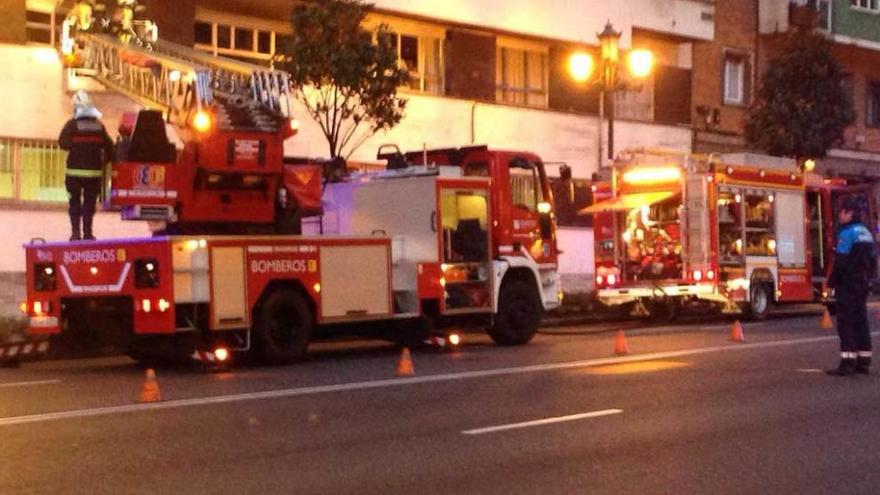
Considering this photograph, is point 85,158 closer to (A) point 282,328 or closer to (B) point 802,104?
(A) point 282,328

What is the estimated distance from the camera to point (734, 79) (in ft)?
123

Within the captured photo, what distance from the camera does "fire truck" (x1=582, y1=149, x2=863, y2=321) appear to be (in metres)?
24.7

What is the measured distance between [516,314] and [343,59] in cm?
498

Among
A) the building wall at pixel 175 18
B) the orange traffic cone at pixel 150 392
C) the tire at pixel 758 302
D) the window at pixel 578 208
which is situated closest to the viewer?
the orange traffic cone at pixel 150 392

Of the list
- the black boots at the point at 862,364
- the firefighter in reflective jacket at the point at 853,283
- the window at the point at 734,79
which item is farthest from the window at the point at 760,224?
the window at the point at 734,79

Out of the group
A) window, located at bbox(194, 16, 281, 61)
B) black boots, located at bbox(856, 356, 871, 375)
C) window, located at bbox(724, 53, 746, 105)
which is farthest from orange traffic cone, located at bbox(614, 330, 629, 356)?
window, located at bbox(724, 53, 746, 105)

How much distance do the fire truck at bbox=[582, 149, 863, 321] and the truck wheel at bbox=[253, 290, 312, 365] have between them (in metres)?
9.60

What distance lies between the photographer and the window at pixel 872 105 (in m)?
41.3

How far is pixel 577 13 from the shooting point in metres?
31.5

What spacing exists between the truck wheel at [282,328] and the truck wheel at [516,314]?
353 cm

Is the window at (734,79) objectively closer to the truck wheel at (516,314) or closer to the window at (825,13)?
the window at (825,13)

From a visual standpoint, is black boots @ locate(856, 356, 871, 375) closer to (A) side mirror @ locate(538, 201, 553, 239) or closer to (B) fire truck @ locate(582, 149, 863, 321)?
(A) side mirror @ locate(538, 201, 553, 239)

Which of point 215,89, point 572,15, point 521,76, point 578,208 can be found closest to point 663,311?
point 578,208

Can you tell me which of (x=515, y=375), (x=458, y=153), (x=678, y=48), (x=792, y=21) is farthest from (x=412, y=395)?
(x=792, y=21)
